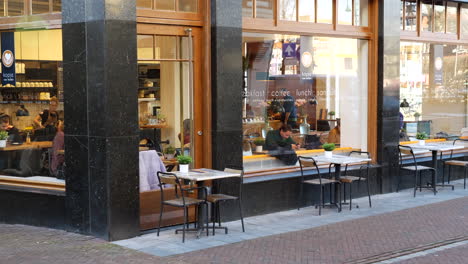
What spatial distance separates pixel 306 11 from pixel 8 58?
5.26 m

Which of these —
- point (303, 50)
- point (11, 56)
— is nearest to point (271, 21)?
Result: point (303, 50)

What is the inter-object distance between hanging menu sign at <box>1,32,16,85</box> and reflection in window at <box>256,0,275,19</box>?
4027mm

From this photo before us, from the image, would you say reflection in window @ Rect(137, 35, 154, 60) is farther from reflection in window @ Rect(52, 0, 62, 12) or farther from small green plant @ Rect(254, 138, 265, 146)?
small green plant @ Rect(254, 138, 265, 146)

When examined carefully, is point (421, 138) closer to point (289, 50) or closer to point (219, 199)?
point (289, 50)

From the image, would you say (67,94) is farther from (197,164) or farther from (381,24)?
(381,24)

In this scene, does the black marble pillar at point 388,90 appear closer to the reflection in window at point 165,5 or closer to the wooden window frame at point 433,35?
the wooden window frame at point 433,35

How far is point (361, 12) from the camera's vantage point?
12.9 meters

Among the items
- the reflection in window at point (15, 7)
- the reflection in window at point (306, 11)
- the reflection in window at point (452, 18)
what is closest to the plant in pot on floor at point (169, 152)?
the reflection in window at point (15, 7)

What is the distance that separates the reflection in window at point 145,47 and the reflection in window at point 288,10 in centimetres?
288

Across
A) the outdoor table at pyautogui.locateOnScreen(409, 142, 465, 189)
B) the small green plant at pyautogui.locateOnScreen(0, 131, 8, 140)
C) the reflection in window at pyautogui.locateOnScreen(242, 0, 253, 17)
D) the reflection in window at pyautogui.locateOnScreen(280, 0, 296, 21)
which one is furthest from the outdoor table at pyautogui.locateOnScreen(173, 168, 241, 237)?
the outdoor table at pyautogui.locateOnScreen(409, 142, 465, 189)

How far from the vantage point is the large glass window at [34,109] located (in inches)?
381

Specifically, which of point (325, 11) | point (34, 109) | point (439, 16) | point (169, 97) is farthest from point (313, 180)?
point (439, 16)

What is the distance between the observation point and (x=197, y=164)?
403 inches

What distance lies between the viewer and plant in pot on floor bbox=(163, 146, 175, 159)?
1004 cm
